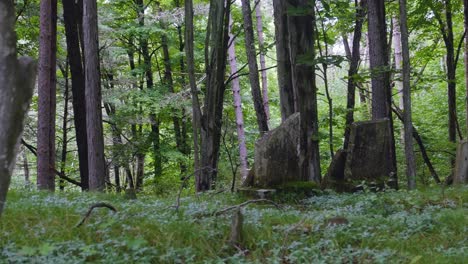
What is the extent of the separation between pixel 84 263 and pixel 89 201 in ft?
9.76

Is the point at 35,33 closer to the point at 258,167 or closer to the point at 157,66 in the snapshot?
the point at 157,66

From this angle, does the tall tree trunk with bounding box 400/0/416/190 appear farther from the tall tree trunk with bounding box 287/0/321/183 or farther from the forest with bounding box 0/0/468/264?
the tall tree trunk with bounding box 287/0/321/183

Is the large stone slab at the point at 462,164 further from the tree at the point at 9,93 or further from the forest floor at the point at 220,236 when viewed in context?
the tree at the point at 9,93

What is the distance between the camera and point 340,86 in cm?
3253

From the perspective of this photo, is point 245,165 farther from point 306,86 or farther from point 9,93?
point 9,93

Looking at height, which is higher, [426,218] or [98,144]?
[98,144]

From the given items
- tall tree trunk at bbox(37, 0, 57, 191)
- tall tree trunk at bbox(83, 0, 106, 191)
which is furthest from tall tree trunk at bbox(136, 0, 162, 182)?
tall tree trunk at bbox(83, 0, 106, 191)

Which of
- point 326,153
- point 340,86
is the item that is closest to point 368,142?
point 326,153

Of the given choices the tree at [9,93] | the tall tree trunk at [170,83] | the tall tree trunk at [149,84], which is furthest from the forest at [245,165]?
the tall tree trunk at [170,83]

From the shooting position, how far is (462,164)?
9.41 metres

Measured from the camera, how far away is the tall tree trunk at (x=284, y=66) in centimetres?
998

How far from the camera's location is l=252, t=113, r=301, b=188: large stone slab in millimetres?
7371

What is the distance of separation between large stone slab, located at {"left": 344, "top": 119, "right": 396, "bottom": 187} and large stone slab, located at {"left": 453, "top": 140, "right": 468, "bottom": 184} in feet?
6.97

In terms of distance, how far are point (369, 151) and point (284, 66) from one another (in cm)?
304
